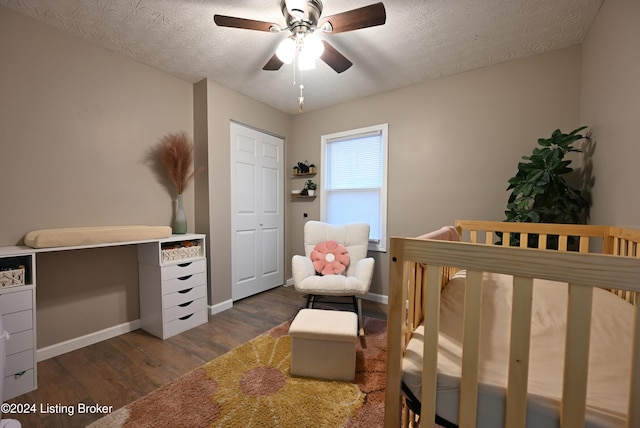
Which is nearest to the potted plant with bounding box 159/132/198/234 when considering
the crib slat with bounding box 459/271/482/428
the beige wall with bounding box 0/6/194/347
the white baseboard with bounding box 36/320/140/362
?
the beige wall with bounding box 0/6/194/347

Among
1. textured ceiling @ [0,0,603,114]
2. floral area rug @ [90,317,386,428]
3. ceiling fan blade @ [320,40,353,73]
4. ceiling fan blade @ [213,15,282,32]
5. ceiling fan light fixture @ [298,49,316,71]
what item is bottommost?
floral area rug @ [90,317,386,428]

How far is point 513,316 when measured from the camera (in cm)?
62

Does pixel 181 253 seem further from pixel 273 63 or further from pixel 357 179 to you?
pixel 357 179

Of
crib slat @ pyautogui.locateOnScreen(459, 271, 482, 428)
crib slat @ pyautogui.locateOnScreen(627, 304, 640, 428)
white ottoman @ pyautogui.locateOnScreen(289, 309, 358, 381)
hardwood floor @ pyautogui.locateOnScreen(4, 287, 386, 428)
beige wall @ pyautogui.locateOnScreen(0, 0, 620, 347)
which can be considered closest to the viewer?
crib slat @ pyautogui.locateOnScreen(627, 304, 640, 428)

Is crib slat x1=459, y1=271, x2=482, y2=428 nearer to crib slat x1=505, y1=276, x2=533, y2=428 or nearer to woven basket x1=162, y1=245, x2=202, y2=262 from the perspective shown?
crib slat x1=505, y1=276, x2=533, y2=428

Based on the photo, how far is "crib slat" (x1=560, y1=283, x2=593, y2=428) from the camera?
543 mm

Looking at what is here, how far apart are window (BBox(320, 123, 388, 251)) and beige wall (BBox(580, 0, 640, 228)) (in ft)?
5.12

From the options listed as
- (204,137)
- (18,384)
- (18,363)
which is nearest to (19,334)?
(18,363)

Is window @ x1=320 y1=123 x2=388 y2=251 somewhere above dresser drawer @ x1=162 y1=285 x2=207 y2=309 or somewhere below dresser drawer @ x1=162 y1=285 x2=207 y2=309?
above

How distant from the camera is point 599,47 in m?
1.58

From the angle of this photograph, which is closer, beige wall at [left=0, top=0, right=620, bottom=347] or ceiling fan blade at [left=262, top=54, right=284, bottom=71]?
beige wall at [left=0, top=0, right=620, bottom=347]

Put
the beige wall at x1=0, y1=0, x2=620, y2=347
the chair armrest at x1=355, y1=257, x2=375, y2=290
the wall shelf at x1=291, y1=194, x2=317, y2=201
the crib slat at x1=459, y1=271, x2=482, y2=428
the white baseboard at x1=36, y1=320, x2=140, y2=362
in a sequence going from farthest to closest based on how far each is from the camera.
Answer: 1. the wall shelf at x1=291, y1=194, x2=317, y2=201
2. the chair armrest at x1=355, y1=257, x2=375, y2=290
3. the white baseboard at x1=36, y1=320, x2=140, y2=362
4. the beige wall at x1=0, y1=0, x2=620, y2=347
5. the crib slat at x1=459, y1=271, x2=482, y2=428

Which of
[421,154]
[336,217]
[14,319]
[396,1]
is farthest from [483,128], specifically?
[14,319]

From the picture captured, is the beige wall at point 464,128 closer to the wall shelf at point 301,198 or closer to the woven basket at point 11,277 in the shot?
the wall shelf at point 301,198
